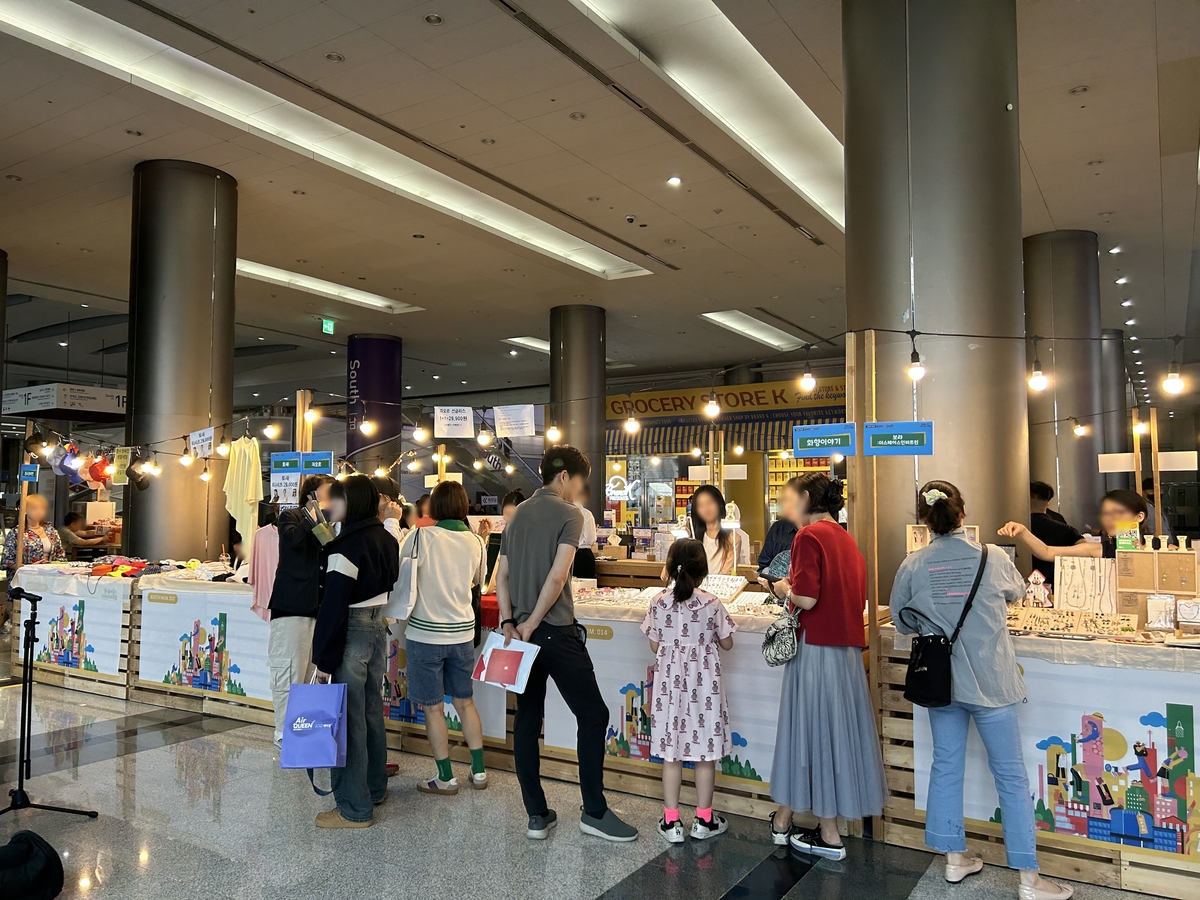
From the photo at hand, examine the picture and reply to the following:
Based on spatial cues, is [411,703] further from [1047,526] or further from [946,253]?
[1047,526]

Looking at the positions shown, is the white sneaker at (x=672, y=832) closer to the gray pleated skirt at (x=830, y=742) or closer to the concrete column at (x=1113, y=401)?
the gray pleated skirt at (x=830, y=742)

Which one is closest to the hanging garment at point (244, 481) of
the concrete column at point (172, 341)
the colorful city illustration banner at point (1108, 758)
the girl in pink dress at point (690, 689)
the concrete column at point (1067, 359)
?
the concrete column at point (172, 341)

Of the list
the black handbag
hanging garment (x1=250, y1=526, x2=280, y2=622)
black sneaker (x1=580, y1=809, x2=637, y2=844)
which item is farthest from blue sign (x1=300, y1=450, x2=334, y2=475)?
the black handbag

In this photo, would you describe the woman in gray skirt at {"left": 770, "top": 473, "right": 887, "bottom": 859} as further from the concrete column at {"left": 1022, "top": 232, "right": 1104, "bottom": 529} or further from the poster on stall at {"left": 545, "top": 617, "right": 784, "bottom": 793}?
the concrete column at {"left": 1022, "top": 232, "right": 1104, "bottom": 529}

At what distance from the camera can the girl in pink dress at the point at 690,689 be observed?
12.4ft

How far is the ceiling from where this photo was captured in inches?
236

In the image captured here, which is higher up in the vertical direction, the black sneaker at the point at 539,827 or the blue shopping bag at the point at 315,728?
the blue shopping bag at the point at 315,728

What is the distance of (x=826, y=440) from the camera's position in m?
4.12

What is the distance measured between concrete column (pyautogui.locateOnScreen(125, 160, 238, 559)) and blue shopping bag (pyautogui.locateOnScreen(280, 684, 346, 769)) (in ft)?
16.3

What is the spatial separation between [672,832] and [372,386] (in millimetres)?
13039

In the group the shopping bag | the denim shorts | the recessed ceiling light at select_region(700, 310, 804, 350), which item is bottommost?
the denim shorts

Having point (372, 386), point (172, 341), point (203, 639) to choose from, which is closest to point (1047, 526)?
point (203, 639)

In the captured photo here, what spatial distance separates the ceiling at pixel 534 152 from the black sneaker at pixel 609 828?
189 inches

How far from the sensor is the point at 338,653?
3.96 m
